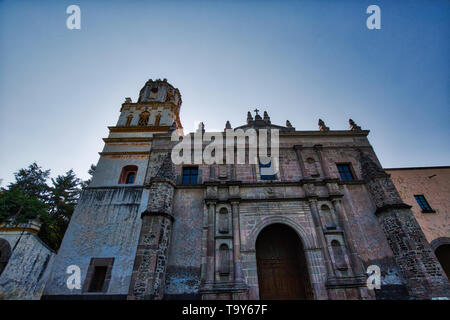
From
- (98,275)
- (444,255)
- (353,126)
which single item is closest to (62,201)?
(98,275)

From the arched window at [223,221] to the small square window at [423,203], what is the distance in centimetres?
1272

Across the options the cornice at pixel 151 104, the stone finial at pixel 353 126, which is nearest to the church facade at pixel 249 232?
the stone finial at pixel 353 126

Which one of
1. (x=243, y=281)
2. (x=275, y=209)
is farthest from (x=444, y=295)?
(x=243, y=281)

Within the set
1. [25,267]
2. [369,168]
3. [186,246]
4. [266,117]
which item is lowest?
[25,267]

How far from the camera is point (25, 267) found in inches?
459

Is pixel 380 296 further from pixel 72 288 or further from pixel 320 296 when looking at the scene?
pixel 72 288

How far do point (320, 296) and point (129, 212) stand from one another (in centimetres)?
1059

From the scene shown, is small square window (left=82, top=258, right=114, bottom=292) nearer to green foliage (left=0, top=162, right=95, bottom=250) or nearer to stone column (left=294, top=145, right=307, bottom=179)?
green foliage (left=0, top=162, right=95, bottom=250)

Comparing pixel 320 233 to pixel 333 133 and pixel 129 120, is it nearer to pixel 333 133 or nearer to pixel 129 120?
pixel 333 133

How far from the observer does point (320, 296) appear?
8.77 metres

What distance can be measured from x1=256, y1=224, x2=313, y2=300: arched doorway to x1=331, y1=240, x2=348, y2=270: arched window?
57.5 inches

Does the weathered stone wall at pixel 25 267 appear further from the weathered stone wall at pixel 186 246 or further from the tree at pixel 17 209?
the weathered stone wall at pixel 186 246

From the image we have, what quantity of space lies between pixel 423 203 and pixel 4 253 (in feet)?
87.0

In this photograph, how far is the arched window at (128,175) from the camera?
13.4 metres
